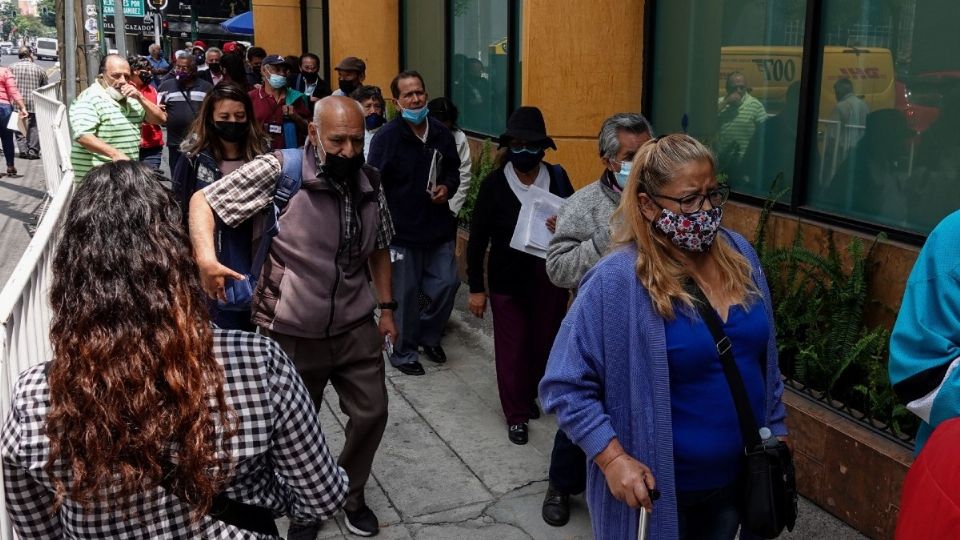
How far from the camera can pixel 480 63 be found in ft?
34.0

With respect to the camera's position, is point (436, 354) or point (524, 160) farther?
point (436, 354)

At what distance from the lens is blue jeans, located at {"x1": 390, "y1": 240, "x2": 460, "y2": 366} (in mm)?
6762

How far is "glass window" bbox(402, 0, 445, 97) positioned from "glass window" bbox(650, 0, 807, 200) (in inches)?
180

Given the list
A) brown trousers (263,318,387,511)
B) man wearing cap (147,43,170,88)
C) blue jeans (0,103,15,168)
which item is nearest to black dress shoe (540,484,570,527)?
brown trousers (263,318,387,511)

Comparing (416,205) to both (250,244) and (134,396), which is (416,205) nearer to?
(250,244)

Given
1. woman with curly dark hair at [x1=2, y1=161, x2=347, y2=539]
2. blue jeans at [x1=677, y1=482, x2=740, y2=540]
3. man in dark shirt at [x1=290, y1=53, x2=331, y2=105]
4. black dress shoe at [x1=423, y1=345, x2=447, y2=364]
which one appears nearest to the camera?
woman with curly dark hair at [x1=2, y1=161, x2=347, y2=539]

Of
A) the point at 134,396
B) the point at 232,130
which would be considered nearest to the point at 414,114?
the point at 232,130

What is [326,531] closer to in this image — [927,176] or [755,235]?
[755,235]

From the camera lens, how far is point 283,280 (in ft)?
13.5

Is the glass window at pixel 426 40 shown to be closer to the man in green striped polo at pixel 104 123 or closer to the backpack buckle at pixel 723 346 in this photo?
the man in green striped polo at pixel 104 123

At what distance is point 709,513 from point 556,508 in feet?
5.84

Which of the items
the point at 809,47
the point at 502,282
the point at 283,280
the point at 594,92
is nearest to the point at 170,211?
the point at 283,280

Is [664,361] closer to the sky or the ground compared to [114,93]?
closer to the ground

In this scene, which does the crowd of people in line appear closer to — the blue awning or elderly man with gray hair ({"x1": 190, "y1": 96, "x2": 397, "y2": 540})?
elderly man with gray hair ({"x1": 190, "y1": 96, "x2": 397, "y2": 540})
